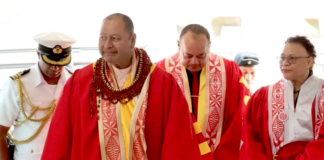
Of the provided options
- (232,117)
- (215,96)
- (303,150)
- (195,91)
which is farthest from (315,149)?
(195,91)

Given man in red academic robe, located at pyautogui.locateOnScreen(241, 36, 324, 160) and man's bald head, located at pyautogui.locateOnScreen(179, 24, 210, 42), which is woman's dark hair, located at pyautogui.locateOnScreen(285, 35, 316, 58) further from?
man's bald head, located at pyautogui.locateOnScreen(179, 24, 210, 42)

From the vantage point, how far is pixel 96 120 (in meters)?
2.00

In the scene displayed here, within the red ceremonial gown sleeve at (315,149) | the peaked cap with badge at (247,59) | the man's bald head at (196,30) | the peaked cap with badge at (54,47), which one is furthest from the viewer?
the peaked cap with badge at (247,59)

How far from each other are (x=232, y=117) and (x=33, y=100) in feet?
3.80

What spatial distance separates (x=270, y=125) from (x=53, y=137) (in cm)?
125

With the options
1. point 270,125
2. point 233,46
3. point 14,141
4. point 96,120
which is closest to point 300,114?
point 270,125

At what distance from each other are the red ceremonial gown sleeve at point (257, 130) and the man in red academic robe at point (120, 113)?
584 mm

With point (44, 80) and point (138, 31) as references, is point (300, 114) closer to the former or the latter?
point (44, 80)

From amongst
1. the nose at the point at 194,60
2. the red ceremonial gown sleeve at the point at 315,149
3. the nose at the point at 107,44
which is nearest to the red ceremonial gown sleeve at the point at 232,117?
the nose at the point at 194,60

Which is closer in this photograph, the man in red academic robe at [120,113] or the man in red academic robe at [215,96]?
the man in red academic robe at [120,113]

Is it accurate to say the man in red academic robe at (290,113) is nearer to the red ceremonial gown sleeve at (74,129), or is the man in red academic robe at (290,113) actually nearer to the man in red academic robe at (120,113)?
the man in red academic robe at (120,113)

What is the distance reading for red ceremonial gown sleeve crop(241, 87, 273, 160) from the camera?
8.24 ft

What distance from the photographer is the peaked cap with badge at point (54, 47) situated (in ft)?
7.82

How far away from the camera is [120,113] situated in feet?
6.57
